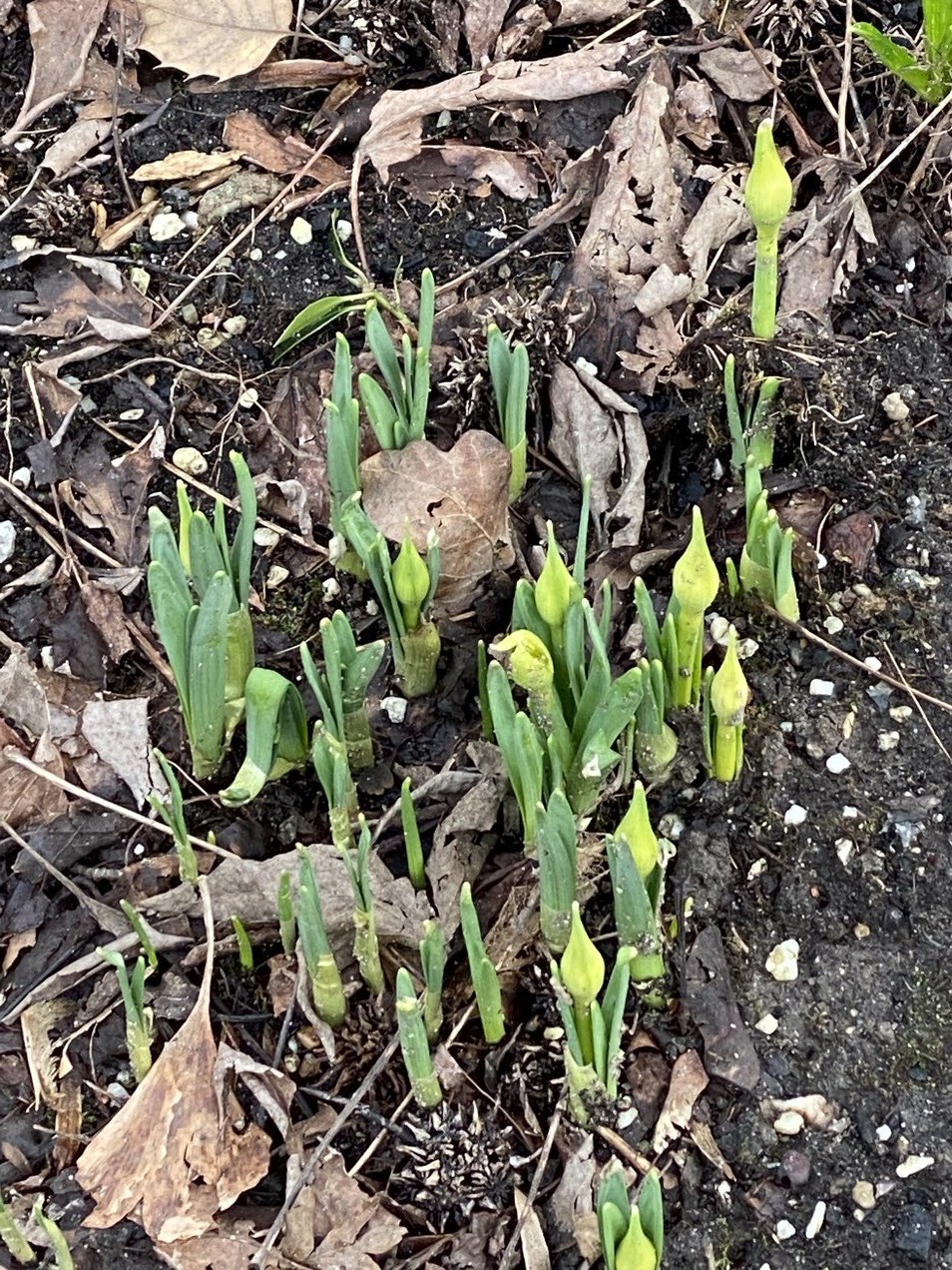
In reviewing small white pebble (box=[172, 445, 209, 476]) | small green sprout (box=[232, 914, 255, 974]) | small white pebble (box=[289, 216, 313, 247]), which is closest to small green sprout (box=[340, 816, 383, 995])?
small green sprout (box=[232, 914, 255, 974])

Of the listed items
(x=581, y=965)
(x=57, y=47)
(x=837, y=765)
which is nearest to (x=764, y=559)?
(x=837, y=765)

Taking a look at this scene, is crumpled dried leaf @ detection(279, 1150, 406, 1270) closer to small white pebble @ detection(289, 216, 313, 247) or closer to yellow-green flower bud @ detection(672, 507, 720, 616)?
yellow-green flower bud @ detection(672, 507, 720, 616)

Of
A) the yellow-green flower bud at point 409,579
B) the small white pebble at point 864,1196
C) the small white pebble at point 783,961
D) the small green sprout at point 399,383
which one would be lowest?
the small white pebble at point 864,1196

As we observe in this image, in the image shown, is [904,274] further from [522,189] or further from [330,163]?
[330,163]

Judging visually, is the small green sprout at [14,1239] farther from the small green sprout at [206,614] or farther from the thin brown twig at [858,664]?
the thin brown twig at [858,664]

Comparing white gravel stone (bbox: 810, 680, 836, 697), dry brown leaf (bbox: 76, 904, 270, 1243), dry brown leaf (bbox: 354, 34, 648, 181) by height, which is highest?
dry brown leaf (bbox: 354, 34, 648, 181)

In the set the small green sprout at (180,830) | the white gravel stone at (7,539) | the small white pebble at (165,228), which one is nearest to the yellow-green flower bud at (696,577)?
the small green sprout at (180,830)
